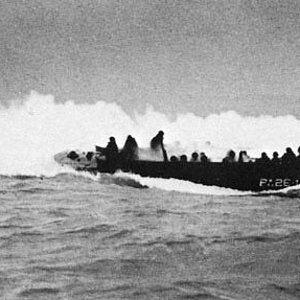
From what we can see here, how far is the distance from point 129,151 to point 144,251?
16044 millimetres

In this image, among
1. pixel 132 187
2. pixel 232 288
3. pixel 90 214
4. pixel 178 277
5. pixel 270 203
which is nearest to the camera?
pixel 232 288

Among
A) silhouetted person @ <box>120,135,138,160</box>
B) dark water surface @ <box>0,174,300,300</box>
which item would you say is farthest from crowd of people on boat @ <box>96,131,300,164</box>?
dark water surface @ <box>0,174,300,300</box>

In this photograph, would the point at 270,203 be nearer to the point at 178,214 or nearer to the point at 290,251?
the point at 178,214

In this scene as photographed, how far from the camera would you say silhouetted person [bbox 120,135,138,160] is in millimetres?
24875

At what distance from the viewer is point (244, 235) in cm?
1092

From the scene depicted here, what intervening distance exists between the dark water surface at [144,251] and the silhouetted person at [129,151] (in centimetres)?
828

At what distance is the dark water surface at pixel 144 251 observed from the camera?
679cm

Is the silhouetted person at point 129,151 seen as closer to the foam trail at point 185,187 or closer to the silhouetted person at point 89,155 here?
the foam trail at point 185,187

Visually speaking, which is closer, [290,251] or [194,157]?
[290,251]

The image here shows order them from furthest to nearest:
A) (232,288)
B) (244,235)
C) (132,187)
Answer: (132,187)
(244,235)
(232,288)

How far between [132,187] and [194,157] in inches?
142

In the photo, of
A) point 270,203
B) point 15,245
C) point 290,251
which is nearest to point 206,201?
point 270,203

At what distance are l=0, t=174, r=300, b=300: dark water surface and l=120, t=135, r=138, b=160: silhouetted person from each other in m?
8.28

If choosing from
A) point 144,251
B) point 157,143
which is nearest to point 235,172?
point 157,143
